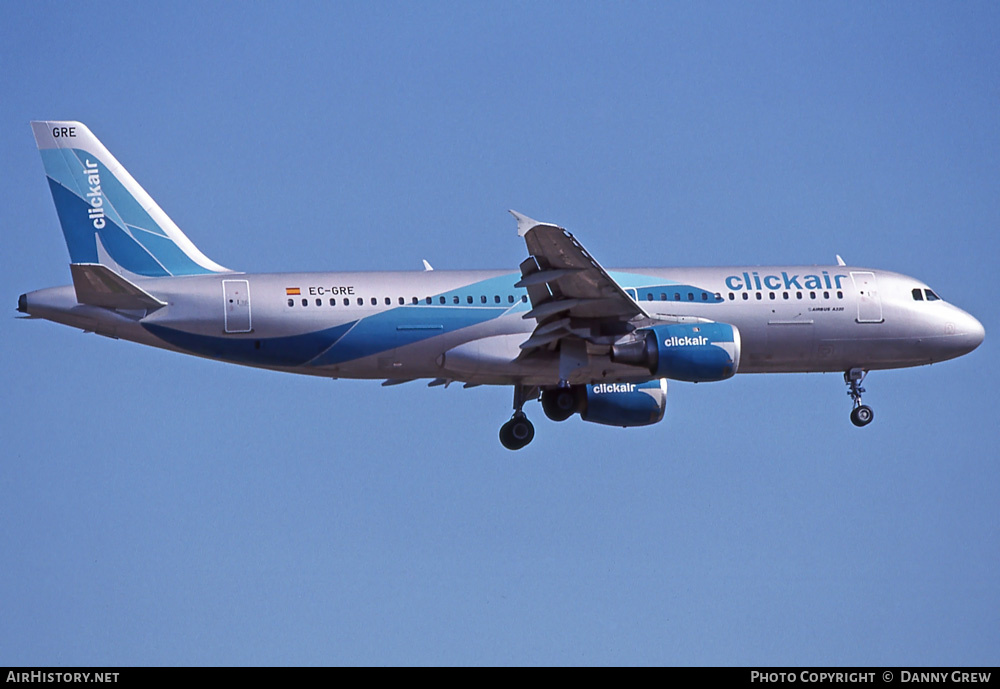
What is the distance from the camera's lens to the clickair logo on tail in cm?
4347

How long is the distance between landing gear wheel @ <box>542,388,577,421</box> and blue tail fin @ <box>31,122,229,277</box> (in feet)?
35.4

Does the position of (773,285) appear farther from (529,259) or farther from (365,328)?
(365,328)

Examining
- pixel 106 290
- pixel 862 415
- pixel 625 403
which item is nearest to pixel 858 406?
pixel 862 415

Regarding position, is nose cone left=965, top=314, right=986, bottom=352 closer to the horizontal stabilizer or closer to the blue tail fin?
the blue tail fin

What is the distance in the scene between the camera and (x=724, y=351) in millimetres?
41219

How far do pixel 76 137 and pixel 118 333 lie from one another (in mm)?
6623

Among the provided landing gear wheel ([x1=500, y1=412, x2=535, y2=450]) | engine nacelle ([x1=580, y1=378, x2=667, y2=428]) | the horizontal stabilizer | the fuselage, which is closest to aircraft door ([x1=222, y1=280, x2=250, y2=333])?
the fuselage

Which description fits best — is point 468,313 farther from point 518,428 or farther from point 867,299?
point 867,299

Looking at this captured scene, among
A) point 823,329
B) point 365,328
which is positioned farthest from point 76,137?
point 823,329

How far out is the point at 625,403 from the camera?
4734 centimetres

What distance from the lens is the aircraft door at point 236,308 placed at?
4194 cm

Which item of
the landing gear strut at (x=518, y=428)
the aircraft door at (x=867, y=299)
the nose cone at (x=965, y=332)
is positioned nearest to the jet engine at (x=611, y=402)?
the landing gear strut at (x=518, y=428)
